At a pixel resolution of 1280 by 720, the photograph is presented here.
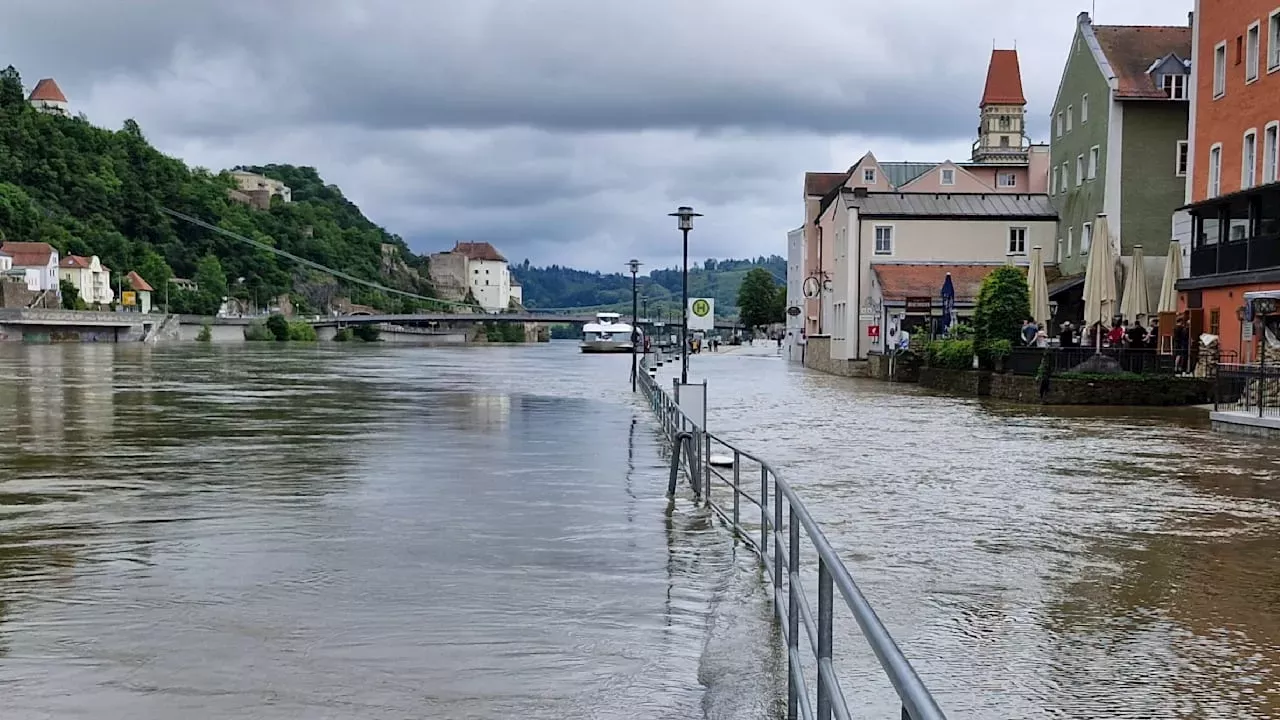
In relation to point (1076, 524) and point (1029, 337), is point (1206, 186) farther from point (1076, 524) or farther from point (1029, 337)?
point (1076, 524)

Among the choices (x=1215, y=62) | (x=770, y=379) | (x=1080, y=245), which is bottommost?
(x=770, y=379)

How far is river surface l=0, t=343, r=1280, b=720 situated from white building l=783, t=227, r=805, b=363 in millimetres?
53281

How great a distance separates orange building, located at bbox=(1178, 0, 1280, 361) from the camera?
1222 inches

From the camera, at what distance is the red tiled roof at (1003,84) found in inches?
5507

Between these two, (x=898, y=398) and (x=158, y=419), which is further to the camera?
(x=898, y=398)

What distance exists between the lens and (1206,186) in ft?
118

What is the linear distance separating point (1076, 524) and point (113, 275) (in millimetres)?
162902

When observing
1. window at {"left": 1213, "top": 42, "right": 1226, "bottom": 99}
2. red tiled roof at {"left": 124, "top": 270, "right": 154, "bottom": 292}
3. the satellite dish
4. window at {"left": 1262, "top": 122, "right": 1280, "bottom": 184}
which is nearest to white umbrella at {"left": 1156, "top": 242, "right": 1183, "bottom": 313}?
window at {"left": 1262, "top": 122, "right": 1280, "bottom": 184}

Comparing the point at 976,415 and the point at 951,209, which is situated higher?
the point at 951,209

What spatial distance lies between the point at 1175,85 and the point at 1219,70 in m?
11.2

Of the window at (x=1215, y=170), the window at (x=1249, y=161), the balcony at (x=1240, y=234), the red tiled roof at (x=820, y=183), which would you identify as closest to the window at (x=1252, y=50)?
the window at (x=1249, y=161)

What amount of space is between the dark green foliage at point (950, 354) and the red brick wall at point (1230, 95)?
717cm

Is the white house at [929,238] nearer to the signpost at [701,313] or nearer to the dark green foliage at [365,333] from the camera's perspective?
the signpost at [701,313]

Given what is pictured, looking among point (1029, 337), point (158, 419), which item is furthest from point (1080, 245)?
point (158, 419)
